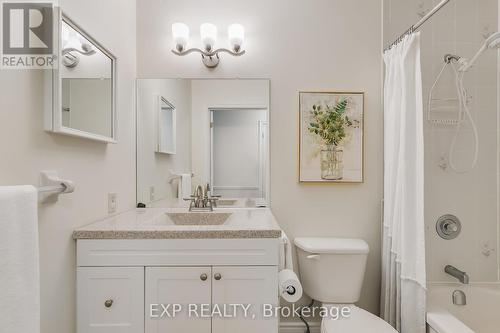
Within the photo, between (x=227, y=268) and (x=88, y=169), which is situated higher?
(x=88, y=169)

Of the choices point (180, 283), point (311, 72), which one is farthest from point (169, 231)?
point (311, 72)

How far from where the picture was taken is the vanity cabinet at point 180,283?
4.34 ft

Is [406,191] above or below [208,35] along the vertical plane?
below

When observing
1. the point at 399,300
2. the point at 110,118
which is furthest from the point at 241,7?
the point at 399,300

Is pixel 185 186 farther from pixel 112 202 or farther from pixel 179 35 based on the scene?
pixel 179 35

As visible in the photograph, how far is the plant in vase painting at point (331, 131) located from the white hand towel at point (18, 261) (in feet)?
5.39

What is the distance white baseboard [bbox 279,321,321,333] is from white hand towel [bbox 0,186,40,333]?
1570mm

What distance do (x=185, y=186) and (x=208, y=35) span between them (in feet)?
3.39

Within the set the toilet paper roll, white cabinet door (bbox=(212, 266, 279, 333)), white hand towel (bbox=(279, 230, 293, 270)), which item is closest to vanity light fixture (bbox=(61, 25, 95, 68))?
white cabinet door (bbox=(212, 266, 279, 333))

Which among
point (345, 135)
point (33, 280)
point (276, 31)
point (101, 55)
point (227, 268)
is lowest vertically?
point (227, 268)

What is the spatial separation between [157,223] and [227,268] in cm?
52

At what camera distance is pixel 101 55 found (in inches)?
58.7

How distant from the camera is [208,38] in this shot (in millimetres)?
1923

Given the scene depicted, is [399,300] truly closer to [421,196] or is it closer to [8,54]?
[421,196]
